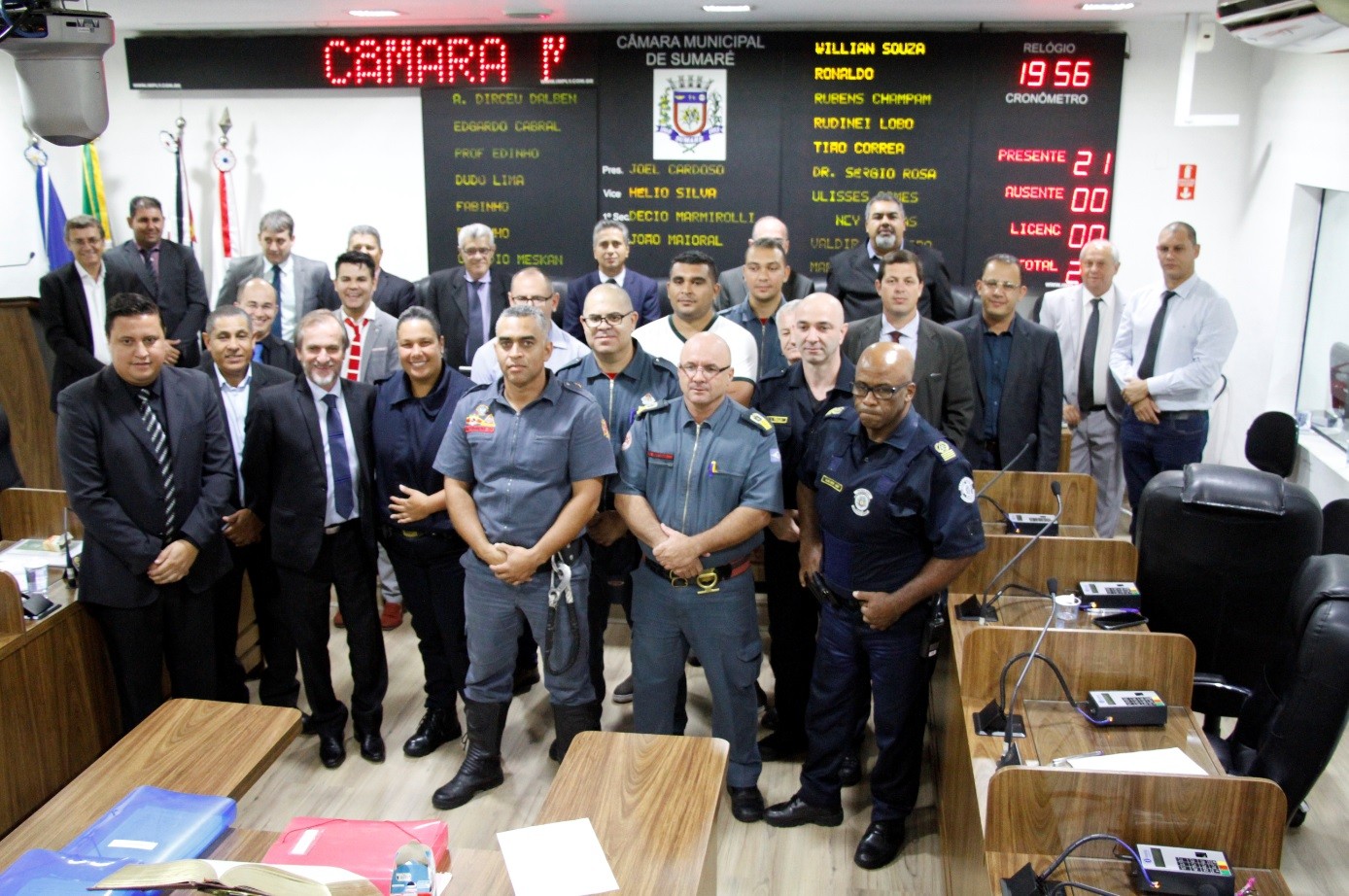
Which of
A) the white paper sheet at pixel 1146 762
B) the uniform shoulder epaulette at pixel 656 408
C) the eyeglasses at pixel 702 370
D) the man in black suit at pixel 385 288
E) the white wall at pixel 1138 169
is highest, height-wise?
the white wall at pixel 1138 169

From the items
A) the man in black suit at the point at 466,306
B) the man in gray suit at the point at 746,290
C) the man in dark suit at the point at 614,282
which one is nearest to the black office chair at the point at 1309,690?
the man in gray suit at the point at 746,290

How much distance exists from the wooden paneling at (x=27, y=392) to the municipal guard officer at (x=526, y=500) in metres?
4.07

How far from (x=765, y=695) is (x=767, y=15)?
375 centimetres

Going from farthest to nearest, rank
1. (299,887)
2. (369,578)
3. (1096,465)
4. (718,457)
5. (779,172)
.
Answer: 1. (779,172)
2. (1096,465)
3. (369,578)
4. (718,457)
5. (299,887)

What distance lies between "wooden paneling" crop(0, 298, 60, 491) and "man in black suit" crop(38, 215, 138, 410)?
0.88m

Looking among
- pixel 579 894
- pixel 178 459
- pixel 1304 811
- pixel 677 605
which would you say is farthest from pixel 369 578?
pixel 1304 811

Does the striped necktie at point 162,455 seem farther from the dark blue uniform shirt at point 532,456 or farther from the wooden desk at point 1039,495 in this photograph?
the wooden desk at point 1039,495

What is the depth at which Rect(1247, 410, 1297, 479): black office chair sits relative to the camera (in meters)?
4.76

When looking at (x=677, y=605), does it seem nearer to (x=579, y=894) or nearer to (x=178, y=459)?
(x=579, y=894)

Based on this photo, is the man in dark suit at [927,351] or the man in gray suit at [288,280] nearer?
the man in dark suit at [927,351]

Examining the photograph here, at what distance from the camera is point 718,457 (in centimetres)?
328

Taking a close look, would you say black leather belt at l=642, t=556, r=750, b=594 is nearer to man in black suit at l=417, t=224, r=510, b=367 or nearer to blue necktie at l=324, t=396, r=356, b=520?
blue necktie at l=324, t=396, r=356, b=520

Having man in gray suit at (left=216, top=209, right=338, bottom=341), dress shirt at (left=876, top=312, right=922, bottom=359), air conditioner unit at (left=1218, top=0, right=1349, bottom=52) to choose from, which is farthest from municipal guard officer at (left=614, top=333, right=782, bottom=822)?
man in gray suit at (left=216, top=209, right=338, bottom=341)

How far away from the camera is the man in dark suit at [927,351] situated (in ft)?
13.5
